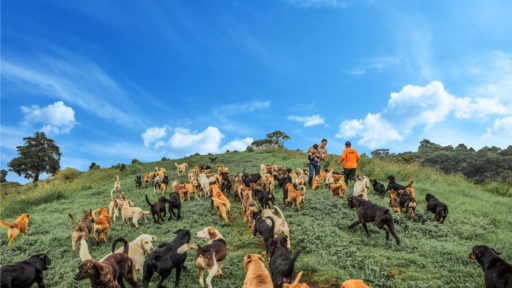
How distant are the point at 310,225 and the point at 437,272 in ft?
12.1

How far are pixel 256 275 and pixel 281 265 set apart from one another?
25.5 inches

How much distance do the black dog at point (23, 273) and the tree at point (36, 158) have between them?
57.9 m

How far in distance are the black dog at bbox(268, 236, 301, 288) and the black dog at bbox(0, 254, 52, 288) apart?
4.85 metres

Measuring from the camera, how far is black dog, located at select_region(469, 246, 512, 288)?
165 inches

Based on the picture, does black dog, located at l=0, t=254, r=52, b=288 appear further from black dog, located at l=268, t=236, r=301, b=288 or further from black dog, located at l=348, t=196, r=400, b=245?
black dog, located at l=348, t=196, r=400, b=245

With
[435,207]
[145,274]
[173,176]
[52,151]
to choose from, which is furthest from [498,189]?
[52,151]

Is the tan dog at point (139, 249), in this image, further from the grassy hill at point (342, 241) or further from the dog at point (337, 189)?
the dog at point (337, 189)

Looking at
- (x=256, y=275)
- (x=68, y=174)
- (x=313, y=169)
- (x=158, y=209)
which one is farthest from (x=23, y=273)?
(x=68, y=174)

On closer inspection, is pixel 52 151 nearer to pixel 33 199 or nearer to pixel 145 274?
pixel 33 199

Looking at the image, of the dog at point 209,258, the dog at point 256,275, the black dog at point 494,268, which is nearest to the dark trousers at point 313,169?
the black dog at point 494,268

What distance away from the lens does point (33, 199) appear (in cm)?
1806

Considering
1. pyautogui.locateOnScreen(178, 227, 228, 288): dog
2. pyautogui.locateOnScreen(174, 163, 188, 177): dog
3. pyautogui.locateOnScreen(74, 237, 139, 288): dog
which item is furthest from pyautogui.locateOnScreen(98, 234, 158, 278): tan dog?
pyautogui.locateOnScreen(174, 163, 188, 177): dog

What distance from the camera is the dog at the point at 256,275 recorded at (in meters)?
3.94

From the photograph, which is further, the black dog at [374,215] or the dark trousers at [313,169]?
the dark trousers at [313,169]
